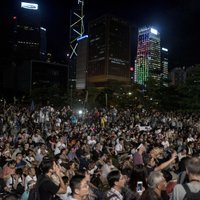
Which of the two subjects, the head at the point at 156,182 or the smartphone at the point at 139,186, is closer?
the head at the point at 156,182

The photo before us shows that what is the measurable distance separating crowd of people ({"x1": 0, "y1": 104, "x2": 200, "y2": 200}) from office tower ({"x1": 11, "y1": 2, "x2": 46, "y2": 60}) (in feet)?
345

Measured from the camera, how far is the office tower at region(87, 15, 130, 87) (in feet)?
423

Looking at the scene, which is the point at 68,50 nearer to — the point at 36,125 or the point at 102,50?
the point at 102,50

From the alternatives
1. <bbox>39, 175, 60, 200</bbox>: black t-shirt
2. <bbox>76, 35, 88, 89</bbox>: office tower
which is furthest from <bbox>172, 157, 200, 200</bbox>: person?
<bbox>76, 35, 88, 89</bbox>: office tower

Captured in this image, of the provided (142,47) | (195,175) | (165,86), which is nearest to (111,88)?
(165,86)

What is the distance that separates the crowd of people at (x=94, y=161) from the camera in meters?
4.46

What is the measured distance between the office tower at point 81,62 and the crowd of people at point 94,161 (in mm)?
118086

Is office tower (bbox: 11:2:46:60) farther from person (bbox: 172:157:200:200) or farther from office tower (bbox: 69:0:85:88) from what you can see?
person (bbox: 172:157:200:200)

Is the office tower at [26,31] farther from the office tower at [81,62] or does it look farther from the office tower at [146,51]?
the office tower at [146,51]

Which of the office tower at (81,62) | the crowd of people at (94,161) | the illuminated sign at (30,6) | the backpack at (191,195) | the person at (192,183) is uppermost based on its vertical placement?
the illuminated sign at (30,6)

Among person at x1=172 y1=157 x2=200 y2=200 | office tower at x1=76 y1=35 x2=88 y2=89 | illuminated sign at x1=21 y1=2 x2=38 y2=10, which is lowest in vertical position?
person at x1=172 y1=157 x2=200 y2=200

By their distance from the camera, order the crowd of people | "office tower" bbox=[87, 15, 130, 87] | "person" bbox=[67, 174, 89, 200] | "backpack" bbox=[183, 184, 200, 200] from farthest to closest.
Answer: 1. "office tower" bbox=[87, 15, 130, 87]
2. the crowd of people
3. "person" bbox=[67, 174, 89, 200]
4. "backpack" bbox=[183, 184, 200, 200]

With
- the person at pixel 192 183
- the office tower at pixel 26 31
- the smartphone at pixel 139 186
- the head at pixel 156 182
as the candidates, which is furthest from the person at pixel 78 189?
the office tower at pixel 26 31

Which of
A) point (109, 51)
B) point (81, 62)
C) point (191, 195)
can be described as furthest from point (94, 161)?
point (81, 62)
